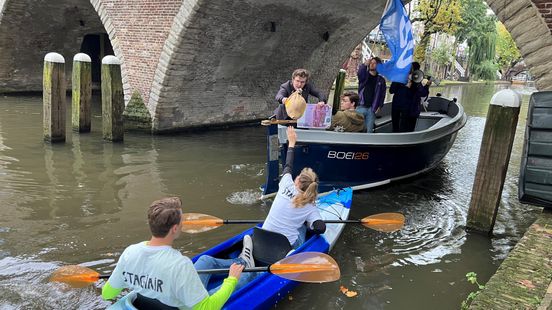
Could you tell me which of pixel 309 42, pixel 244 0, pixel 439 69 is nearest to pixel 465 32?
pixel 439 69

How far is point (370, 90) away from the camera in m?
7.46

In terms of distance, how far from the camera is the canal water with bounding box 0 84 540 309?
4141 mm

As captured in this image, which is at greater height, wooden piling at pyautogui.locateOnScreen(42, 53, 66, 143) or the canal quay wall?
wooden piling at pyautogui.locateOnScreen(42, 53, 66, 143)

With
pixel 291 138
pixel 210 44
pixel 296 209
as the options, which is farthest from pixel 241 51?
pixel 296 209

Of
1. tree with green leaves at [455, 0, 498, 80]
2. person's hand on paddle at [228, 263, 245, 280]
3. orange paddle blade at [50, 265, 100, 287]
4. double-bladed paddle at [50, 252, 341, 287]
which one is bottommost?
orange paddle blade at [50, 265, 100, 287]

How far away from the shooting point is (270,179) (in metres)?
6.37

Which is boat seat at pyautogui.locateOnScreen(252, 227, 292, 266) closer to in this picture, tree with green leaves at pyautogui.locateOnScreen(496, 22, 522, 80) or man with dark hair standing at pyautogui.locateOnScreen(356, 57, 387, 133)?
man with dark hair standing at pyautogui.locateOnScreen(356, 57, 387, 133)

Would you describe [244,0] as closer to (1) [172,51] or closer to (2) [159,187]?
(1) [172,51]

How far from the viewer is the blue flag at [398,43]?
714 cm

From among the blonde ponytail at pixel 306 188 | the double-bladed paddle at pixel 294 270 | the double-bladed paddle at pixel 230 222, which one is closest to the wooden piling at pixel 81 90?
the double-bladed paddle at pixel 230 222

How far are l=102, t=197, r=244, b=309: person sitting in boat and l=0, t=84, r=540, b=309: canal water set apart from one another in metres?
→ 1.47

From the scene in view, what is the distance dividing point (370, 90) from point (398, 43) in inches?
33.4

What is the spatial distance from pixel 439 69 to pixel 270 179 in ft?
161

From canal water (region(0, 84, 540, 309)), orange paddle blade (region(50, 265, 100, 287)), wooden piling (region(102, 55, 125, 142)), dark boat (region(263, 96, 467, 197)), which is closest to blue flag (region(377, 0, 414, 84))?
dark boat (region(263, 96, 467, 197))
